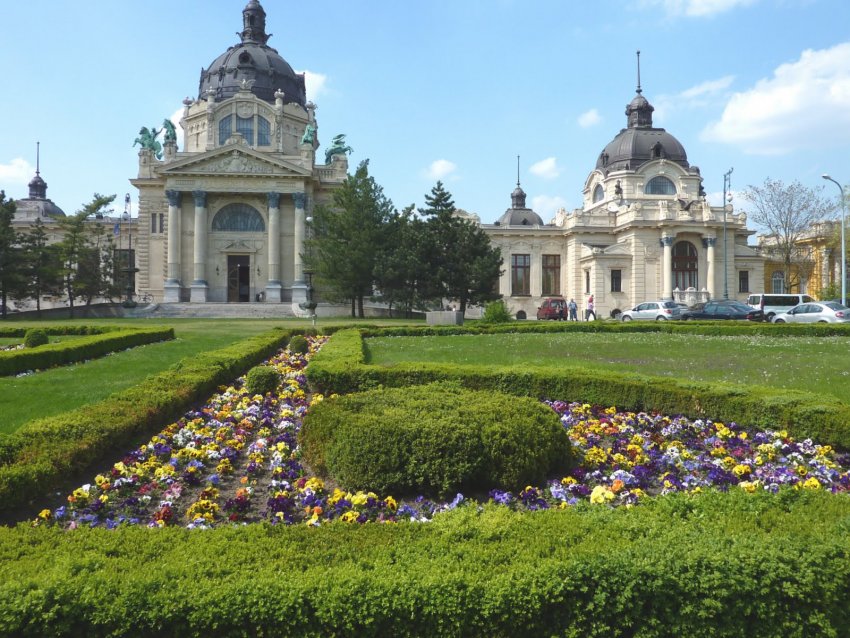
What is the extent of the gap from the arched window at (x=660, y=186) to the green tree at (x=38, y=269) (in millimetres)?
49298

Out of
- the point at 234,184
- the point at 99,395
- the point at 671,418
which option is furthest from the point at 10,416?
the point at 234,184

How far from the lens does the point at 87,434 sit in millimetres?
6359

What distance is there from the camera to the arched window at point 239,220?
4831cm

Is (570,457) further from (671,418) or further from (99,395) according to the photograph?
(99,395)

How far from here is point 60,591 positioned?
3.01 meters

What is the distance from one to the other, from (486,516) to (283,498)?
206 cm

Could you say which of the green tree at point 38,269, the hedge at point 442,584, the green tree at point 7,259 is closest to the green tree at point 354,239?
the green tree at point 38,269

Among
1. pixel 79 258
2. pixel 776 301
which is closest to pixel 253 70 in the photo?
pixel 79 258

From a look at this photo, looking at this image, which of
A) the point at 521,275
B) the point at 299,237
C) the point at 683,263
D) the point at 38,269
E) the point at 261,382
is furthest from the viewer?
the point at 521,275

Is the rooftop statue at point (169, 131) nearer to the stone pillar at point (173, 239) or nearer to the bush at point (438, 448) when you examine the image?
the stone pillar at point (173, 239)

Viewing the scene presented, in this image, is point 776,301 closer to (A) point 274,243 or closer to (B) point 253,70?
(A) point 274,243

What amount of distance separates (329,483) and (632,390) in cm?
511

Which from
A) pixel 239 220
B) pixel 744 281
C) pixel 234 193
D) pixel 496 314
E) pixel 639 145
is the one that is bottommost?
pixel 496 314

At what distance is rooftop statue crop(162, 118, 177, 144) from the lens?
163 ft
